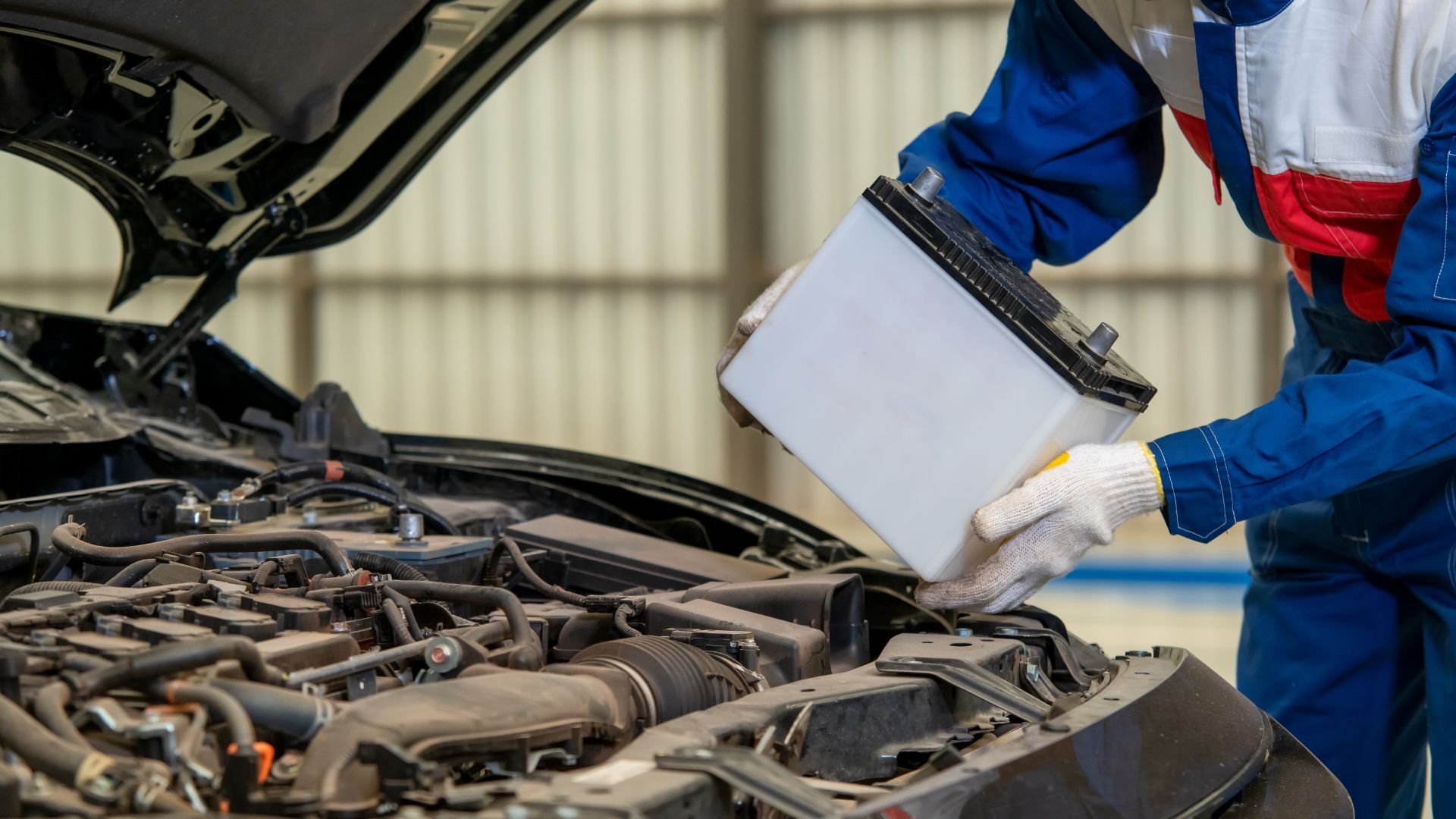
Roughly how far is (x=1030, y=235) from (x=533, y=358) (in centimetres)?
493

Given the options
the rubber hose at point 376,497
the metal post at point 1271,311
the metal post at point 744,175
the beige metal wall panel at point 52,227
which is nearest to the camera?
the rubber hose at point 376,497

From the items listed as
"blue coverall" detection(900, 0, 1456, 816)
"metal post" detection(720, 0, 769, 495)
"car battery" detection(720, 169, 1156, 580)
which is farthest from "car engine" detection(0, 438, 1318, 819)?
"metal post" detection(720, 0, 769, 495)

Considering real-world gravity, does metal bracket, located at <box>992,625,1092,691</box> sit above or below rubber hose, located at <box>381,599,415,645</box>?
below

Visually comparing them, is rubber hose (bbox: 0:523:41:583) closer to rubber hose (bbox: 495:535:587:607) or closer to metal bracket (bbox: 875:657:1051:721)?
rubber hose (bbox: 495:535:587:607)

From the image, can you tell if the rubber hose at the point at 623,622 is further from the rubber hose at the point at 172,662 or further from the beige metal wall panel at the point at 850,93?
the beige metal wall panel at the point at 850,93

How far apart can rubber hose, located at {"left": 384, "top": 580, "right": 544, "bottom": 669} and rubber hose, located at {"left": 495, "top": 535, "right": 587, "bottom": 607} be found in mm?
160

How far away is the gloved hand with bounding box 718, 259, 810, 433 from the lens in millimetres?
1688

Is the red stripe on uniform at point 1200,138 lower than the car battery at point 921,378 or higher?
higher

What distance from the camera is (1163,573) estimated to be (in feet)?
19.6

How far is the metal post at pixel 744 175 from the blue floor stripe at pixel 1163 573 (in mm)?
1626

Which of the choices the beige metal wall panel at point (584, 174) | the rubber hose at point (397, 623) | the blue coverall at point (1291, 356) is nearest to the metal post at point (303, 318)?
the beige metal wall panel at point (584, 174)

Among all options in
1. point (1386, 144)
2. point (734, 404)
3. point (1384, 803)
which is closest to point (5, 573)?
point (734, 404)

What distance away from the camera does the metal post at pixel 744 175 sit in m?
6.39

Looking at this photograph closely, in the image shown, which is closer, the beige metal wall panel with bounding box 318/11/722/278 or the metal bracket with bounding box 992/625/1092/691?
Result: the metal bracket with bounding box 992/625/1092/691
